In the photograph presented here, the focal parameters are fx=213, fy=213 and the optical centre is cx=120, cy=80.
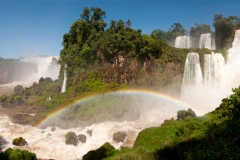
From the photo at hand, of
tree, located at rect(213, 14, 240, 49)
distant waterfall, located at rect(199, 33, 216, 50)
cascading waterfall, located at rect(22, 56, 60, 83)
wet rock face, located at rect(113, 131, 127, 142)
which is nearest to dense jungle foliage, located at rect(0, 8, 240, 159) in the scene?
tree, located at rect(213, 14, 240, 49)

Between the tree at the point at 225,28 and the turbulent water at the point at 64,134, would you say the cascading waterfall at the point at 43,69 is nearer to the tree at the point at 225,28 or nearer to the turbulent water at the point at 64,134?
the turbulent water at the point at 64,134

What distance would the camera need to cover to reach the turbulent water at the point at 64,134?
21153 mm

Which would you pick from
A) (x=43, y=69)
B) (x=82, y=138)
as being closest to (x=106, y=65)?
(x=82, y=138)

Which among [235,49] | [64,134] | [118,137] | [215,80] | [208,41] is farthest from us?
[208,41]

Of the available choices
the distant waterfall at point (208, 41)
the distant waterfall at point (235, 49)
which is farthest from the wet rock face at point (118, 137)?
the distant waterfall at point (208, 41)

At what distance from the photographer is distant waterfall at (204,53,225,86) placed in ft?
115

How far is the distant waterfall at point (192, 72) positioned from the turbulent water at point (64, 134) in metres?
6.50

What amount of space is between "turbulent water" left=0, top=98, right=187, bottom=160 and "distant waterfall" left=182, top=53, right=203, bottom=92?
650cm

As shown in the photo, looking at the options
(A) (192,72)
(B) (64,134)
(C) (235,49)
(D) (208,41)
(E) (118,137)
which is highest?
(D) (208,41)

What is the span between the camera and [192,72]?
1417 inches

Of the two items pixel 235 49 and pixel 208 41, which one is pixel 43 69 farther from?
pixel 235 49

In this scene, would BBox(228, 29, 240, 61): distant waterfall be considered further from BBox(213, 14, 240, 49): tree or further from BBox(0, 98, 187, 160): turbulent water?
BBox(0, 98, 187, 160): turbulent water

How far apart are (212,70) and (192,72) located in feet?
10.3

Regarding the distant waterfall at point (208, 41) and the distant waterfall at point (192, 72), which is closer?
the distant waterfall at point (192, 72)
